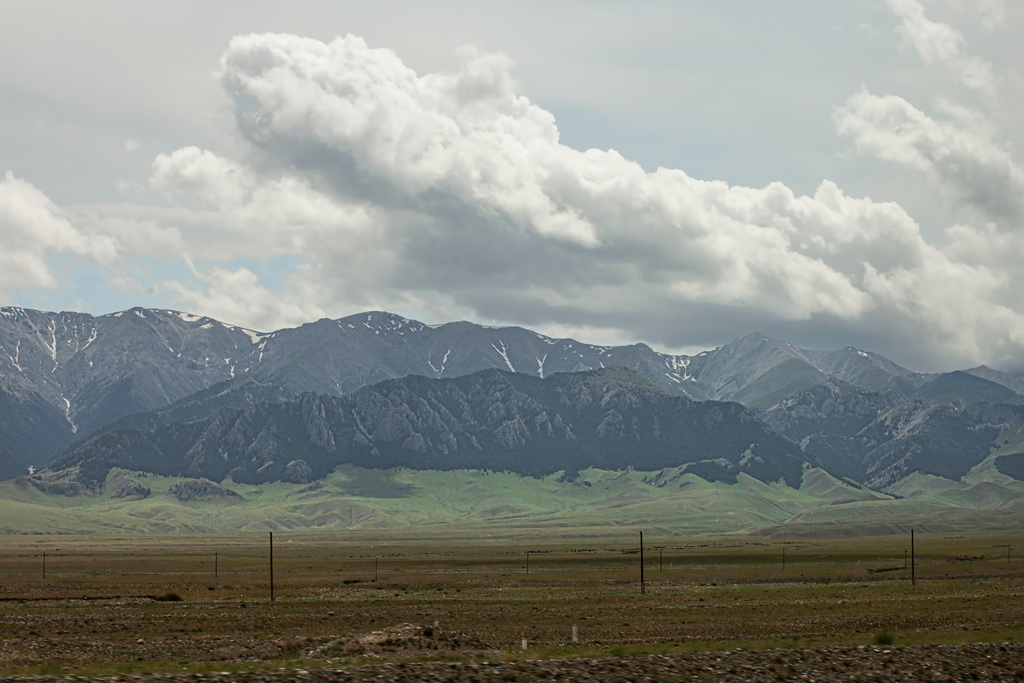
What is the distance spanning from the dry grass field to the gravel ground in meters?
4.50

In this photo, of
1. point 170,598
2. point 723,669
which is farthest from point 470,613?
point 723,669

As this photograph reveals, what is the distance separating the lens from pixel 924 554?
198 meters

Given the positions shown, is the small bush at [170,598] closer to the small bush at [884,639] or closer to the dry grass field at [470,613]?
the dry grass field at [470,613]

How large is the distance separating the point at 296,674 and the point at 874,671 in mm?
22640

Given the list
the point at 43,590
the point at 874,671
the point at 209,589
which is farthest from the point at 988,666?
the point at 43,590

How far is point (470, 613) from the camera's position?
258 feet

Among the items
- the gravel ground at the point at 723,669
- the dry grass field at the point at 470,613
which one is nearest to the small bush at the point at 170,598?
the dry grass field at the point at 470,613

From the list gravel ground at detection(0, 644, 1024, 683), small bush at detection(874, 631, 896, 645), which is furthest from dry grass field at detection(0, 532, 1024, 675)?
gravel ground at detection(0, 644, 1024, 683)

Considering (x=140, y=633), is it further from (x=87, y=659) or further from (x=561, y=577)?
(x=561, y=577)

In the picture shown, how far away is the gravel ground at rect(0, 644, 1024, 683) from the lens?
111 ft

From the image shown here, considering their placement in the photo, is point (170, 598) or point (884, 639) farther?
point (170, 598)

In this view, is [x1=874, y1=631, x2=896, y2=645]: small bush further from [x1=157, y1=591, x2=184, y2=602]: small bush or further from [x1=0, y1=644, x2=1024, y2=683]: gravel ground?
[x1=157, y1=591, x2=184, y2=602]: small bush

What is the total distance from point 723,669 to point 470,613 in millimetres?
43157

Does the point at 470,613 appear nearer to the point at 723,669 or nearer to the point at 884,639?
the point at 884,639
